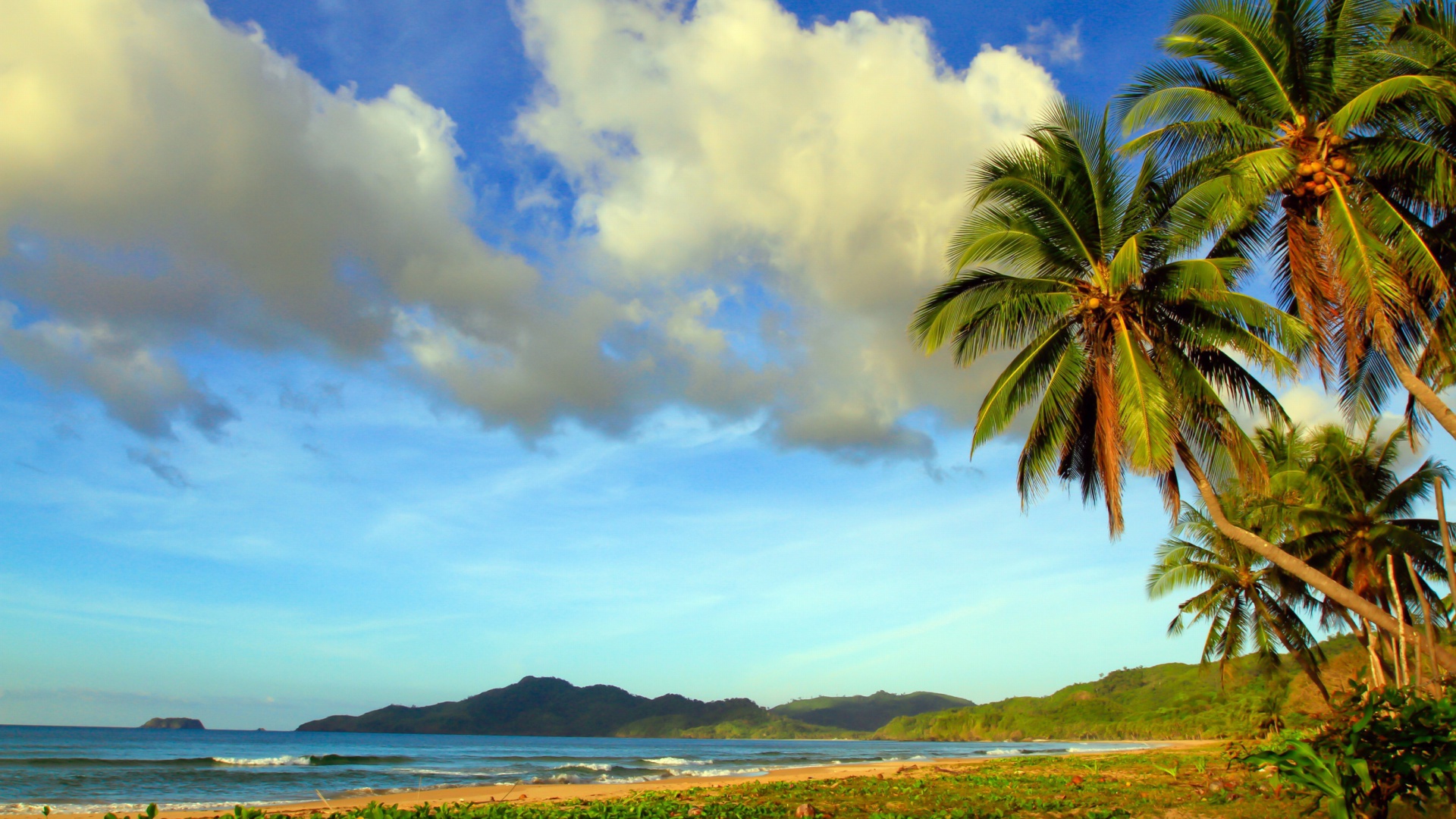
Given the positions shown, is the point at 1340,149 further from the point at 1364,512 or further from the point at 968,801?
the point at 1364,512

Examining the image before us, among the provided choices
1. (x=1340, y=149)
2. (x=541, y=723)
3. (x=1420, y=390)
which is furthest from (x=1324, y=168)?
(x=541, y=723)

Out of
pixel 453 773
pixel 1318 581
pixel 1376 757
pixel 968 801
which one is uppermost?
pixel 1318 581

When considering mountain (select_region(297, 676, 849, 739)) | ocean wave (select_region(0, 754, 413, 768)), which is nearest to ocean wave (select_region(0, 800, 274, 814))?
ocean wave (select_region(0, 754, 413, 768))

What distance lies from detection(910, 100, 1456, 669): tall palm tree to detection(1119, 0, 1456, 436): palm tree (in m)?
0.92

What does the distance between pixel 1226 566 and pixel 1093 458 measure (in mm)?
15547

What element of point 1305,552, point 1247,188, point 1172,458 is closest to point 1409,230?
point 1247,188

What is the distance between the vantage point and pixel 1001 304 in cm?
1345

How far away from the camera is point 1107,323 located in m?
12.9

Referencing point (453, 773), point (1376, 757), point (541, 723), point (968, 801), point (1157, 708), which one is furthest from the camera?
point (541, 723)

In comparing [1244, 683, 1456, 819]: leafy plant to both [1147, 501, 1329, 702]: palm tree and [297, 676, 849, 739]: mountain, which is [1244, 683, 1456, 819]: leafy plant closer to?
[1147, 501, 1329, 702]: palm tree

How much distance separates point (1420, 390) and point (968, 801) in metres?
8.86

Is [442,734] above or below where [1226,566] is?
below

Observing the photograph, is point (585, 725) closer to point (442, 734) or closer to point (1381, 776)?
point (442, 734)

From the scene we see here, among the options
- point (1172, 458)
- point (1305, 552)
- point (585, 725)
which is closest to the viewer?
point (1172, 458)
